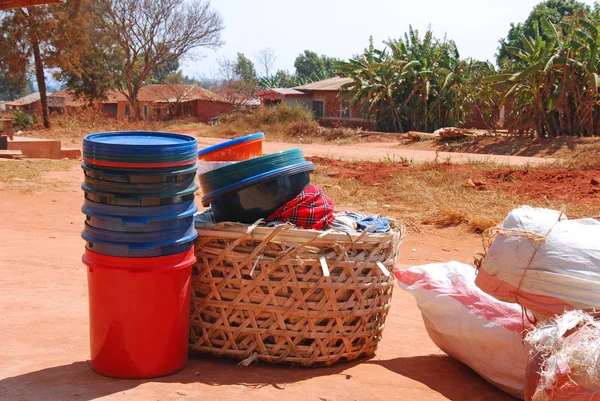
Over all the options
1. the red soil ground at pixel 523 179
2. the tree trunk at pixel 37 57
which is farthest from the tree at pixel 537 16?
the red soil ground at pixel 523 179

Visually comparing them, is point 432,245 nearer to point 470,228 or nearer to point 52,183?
point 470,228

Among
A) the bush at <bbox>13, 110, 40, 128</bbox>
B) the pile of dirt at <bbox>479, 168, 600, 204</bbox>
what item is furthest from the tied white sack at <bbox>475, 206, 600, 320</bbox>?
the bush at <bbox>13, 110, 40, 128</bbox>

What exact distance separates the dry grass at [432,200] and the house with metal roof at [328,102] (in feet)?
75.1

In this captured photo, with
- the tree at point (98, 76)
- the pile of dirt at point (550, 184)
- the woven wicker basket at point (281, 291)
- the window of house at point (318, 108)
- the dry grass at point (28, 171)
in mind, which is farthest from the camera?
the tree at point (98, 76)

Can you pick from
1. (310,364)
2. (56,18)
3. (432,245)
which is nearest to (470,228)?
(432,245)

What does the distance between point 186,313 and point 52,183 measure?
890 centimetres


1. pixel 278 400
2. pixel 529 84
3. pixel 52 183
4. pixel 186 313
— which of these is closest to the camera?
pixel 278 400

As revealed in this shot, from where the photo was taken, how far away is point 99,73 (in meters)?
46.4

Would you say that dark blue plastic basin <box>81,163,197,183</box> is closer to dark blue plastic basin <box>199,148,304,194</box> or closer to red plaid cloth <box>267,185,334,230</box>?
dark blue plastic basin <box>199,148,304,194</box>

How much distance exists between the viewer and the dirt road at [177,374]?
9.36 ft

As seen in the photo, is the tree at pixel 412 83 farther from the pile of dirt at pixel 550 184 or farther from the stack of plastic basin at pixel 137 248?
the stack of plastic basin at pixel 137 248

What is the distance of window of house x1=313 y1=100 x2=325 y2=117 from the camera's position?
1625 inches

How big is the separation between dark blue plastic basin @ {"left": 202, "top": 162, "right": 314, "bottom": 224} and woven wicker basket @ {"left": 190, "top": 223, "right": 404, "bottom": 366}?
0.19 m

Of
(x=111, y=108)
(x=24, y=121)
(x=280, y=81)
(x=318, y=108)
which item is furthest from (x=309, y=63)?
(x=24, y=121)
